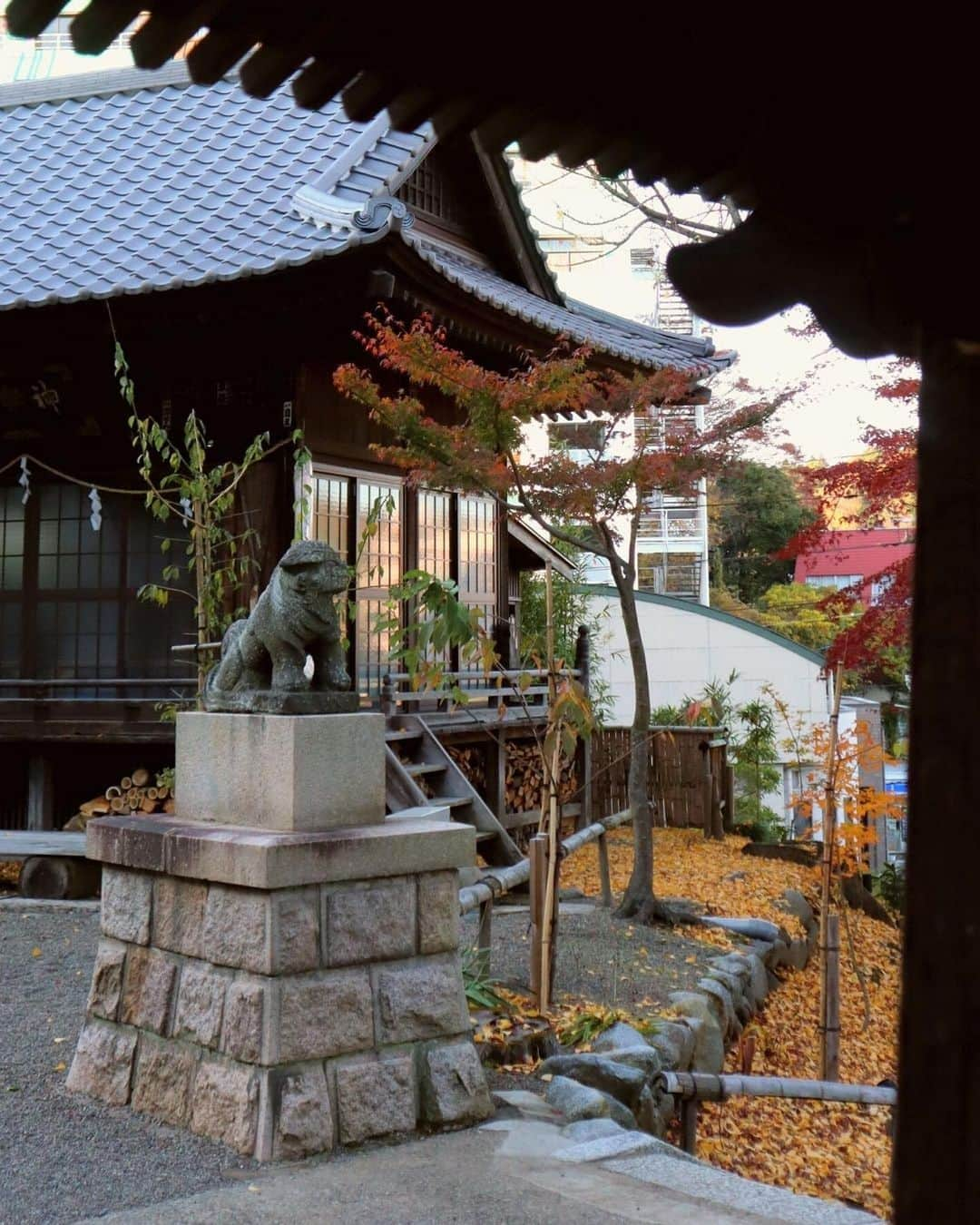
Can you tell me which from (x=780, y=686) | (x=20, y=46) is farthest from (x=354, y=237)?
(x=20, y=46)

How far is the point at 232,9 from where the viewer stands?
2092 millimetres

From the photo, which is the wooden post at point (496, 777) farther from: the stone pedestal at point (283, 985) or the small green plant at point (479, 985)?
the stone pedestal at point (283, 985)

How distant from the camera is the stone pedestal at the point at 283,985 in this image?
13.7 ft

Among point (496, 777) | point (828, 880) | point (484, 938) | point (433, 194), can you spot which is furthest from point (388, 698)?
point (433, 194)

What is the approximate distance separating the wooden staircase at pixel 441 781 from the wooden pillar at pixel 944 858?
7237 millimetres

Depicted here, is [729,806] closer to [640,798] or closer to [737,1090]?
[640,798]

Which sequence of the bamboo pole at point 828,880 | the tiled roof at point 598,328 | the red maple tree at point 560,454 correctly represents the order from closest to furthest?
the bamboo pole at point 828,880, the red maple tree at point 560,454, the tiled roof at point 598,328

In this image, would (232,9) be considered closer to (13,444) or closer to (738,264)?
(738,264)

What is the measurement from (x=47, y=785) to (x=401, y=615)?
134 inches

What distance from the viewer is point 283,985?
4184mm

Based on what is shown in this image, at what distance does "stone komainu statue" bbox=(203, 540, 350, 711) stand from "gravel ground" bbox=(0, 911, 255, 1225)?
1605 mm

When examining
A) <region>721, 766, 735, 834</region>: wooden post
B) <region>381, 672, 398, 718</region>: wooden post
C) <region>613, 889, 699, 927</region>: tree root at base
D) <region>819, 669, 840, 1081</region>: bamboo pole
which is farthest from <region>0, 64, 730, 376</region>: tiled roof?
<region>721, 766, 735, 834</region>: wooden post

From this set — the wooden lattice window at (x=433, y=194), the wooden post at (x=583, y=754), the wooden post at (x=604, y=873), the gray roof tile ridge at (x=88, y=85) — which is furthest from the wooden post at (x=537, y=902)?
the gray roof tile ridge at (x=88, y=85)

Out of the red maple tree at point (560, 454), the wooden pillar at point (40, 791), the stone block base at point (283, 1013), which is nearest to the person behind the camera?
the stone block base at point (283, 1013)
